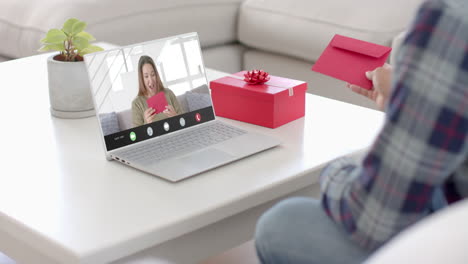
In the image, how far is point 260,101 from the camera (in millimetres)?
1379

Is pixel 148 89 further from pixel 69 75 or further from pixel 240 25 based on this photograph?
pixel 240 25

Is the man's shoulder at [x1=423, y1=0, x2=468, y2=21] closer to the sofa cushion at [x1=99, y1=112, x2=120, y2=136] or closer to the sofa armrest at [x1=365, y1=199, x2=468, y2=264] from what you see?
the sofa armrest at [x1=365, y1=199, x2=468, y2=264]

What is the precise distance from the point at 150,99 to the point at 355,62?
39 cm

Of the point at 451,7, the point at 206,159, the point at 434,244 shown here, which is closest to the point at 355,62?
the point at 206,159

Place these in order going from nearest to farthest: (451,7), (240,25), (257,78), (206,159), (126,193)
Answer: (451,7) < (126,193) < (206,159) < (257,78) < (240,25)

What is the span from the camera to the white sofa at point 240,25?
2373 millimetres

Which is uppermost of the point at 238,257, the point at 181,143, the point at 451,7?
the point at 451,7

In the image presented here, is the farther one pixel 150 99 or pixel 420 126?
pixel 150 99

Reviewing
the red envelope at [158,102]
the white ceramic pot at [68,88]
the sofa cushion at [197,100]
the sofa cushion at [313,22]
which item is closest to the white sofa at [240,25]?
the sofa cushion at [313,22]

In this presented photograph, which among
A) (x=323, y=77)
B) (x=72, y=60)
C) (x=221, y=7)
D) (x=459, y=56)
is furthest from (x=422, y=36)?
(x=221, y=7)

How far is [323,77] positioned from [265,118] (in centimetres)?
113

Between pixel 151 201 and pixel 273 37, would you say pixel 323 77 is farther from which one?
pixel 151 201

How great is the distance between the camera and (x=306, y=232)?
0.83 metres

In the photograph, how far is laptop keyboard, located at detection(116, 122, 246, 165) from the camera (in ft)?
3.93
